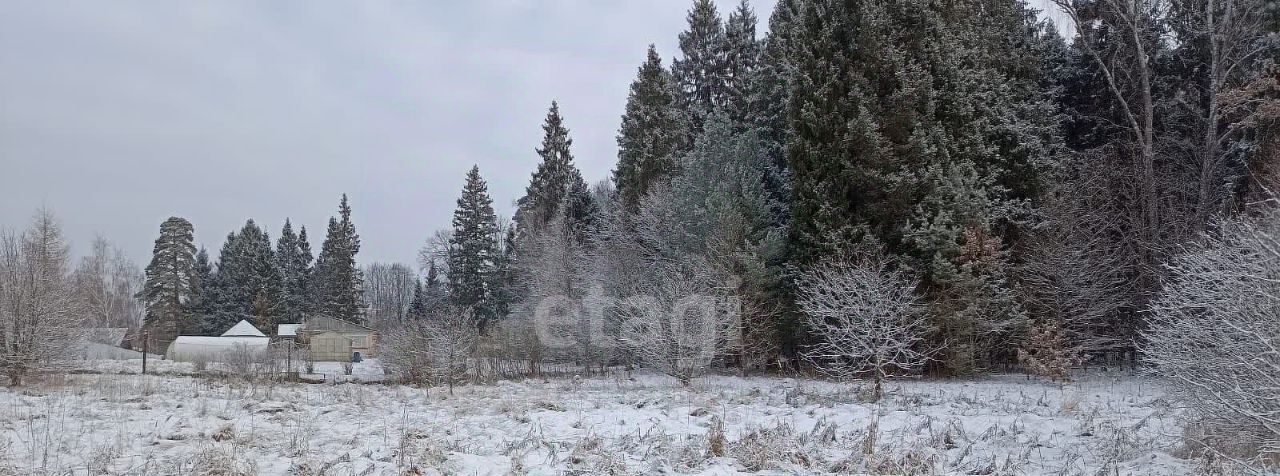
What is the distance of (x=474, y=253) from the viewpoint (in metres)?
39.9

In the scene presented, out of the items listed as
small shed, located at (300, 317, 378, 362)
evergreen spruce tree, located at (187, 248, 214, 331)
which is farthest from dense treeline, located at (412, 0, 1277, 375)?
evergreen spruce tree, located at (187, 248, 214, 331)

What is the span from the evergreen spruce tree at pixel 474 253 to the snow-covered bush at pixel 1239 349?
34.8 m

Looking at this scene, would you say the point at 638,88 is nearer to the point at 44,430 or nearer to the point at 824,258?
the point at 824,258

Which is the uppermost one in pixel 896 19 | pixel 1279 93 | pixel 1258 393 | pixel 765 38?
pixel 765 38

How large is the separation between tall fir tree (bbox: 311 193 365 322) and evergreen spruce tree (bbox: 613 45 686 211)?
27.1m

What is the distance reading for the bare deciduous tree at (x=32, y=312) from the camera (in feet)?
49.9

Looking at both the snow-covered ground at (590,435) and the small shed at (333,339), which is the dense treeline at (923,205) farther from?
the small shed at (333,339)

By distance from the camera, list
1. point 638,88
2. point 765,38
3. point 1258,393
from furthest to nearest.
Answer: point 638,88 → point 765,38 → point 1258,393

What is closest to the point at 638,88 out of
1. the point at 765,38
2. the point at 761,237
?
the point at 765,38

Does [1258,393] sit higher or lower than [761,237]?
lower

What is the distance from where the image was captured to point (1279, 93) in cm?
1688

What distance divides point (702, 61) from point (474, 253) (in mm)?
18464

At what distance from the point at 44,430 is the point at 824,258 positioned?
15143mm

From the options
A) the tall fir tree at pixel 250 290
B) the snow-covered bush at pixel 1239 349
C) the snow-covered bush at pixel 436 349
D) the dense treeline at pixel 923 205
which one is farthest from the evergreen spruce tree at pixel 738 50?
the tall fir tree at pixel 250 290
